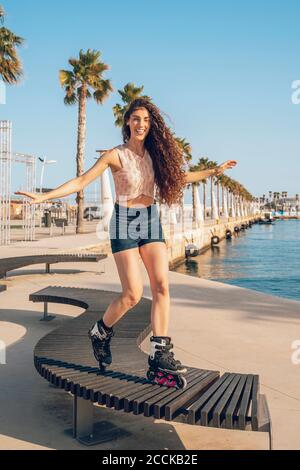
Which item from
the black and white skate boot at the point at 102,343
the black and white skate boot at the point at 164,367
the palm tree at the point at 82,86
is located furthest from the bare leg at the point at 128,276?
the palm tree at the point at 82,86

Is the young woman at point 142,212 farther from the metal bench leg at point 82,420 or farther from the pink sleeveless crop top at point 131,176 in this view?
the metal bench leg at point 82,420

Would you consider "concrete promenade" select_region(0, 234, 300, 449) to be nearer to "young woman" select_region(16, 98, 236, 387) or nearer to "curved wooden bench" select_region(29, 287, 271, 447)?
"curved wooden bench" select_region(29, 287, 271, 447)

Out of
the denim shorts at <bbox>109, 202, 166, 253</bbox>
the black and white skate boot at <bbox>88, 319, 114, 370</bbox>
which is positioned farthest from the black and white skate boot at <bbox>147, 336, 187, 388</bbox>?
the denim shorts at <bbox>109, 202, 166, 253</bbox>

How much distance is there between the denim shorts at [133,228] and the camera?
393cm

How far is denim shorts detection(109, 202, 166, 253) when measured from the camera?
12.9 ft

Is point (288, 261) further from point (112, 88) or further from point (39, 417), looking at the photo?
point (39, 417)

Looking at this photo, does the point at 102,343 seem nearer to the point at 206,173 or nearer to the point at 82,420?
the point at 82,420

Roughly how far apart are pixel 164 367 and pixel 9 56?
2179 cm

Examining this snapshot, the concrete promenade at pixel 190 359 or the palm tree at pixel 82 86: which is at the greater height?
the palm tree at pixel 82 86

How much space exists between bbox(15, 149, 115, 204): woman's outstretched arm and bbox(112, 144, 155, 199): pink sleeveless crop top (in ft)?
0.36

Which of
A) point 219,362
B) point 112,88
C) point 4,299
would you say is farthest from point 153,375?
point 112,88

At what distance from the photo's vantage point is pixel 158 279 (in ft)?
12.9

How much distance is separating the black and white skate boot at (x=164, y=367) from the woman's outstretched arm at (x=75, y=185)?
1.24 m
